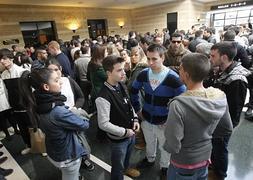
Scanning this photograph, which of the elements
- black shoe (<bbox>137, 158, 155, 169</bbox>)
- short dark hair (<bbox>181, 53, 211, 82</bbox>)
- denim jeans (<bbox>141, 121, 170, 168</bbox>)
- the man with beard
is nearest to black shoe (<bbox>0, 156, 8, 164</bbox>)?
black shoe (<bbox>137, 158, 155, 169</bbox>)

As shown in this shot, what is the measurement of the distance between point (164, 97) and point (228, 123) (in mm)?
648

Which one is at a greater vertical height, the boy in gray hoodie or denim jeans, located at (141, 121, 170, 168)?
the boy in gray hoodie

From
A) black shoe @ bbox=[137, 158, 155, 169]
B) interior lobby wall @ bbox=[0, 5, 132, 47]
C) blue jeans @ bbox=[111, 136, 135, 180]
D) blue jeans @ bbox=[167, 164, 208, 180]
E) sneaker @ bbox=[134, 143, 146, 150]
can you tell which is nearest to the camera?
blue jeans @ bbox=[167, 164, 208, 180]

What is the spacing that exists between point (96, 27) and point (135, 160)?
11062 millimetres

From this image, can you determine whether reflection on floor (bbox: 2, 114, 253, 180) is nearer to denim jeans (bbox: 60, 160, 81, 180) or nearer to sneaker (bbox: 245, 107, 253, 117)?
sneaker (bbox: 245, 107, 253, 117)

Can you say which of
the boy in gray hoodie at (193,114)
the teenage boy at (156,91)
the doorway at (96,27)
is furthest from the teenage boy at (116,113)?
the doorway at (96,27)

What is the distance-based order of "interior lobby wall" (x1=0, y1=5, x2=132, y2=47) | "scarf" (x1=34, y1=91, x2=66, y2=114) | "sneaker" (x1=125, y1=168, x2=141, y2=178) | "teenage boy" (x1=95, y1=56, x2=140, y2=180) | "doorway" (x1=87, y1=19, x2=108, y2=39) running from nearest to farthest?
"scarf" (x1=34, y1=91, x2=66, y2=114) → "teenage boy" (x1=95, y1=56, x2=140, y2=180) → "sneaker" (x1=125, y1=168, x2=141, y2=178) → "interior lobby wall" (x1=0, y1=5, x2=132, y2=47) → "doorway" (x1=87, y1=19, x2=108, y2=39)

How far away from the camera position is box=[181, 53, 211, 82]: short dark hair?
1.13 m

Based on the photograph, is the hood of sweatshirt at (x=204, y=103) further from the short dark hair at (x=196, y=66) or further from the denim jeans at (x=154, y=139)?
the denim jeans at (x=154, y=139)

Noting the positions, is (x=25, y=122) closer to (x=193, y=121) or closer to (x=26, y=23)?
(x=193, y=121)

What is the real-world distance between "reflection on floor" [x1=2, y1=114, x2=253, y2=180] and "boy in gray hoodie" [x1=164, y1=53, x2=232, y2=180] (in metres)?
1.07

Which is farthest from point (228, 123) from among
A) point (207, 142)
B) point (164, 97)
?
point (164, 97)

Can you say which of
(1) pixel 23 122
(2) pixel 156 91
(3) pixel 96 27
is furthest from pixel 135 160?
(3) pixel 96 27

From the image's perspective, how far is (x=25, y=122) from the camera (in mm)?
2877
